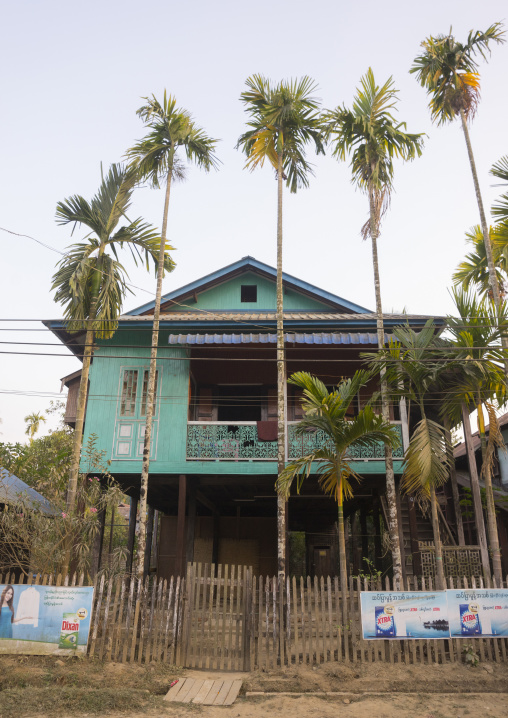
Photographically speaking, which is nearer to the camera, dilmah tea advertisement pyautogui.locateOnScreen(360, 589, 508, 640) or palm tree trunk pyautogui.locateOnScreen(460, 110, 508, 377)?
dilmah tea advertisement pyautogui.locateOnScreen(360, 589, 508, 640)

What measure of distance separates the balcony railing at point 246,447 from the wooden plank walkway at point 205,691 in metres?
5.50

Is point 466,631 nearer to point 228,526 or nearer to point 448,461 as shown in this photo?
point 448,461

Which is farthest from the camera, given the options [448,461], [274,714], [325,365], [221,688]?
[325,365]

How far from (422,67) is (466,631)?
1214 cm

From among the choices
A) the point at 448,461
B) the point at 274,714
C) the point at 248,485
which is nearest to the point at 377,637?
the point at 274,714

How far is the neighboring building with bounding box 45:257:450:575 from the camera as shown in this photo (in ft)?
44.2

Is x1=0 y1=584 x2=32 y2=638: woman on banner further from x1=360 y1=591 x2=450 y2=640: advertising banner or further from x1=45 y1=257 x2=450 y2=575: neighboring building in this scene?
x1=360 y1=591 x2=450 y2=640: advertising banner

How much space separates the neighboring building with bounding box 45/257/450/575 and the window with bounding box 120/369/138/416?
0.03m

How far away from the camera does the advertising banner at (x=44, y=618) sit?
8.91m

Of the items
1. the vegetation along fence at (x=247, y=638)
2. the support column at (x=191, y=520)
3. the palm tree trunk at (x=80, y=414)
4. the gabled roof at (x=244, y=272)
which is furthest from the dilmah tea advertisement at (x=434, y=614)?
the gabled roof at (x=244, y=272)

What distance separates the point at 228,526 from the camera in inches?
822

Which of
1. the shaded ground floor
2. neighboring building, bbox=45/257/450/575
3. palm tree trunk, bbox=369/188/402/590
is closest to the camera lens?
palm tree trunk, bbox=369/188/402/590

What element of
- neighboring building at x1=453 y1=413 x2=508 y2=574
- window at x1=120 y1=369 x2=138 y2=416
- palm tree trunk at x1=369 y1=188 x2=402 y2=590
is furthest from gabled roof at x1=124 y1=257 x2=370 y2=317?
neighboring building at x1=453 y1=413 x2=508 y2=574

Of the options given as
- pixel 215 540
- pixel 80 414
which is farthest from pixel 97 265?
pixel 215 540
